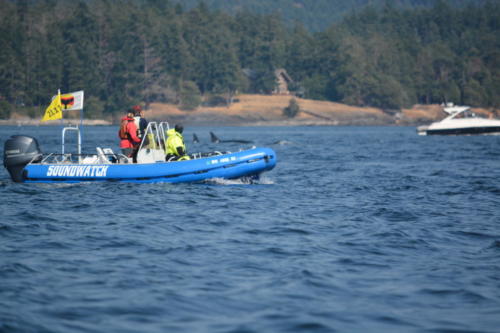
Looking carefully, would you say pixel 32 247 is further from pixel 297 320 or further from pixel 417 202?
pixel 417 202

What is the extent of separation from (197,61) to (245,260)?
118401mm

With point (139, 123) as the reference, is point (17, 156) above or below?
below

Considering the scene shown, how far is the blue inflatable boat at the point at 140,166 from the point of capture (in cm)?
1925

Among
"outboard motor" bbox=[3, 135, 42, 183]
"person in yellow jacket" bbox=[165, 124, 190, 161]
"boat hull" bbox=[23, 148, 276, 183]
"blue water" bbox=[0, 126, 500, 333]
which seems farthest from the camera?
"outboard motor" bbox=[3, 135, 42, 183]

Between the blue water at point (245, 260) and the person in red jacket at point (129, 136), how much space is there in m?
1.53

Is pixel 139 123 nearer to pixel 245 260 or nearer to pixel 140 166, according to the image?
pixel 140 166

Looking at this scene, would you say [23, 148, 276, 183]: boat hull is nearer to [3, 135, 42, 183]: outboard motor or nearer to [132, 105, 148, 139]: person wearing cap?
[3, 135, 42, 183]: outboard motor

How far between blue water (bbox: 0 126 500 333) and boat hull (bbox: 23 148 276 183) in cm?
42

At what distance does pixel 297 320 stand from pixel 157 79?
380 feet

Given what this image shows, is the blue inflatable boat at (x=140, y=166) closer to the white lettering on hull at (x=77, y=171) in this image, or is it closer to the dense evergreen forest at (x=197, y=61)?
the white lettering on hull at (x=77, y=171)

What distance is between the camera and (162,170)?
1914 centimetres

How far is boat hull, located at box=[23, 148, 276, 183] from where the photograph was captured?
1920 centimetres

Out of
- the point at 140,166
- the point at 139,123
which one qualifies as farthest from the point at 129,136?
the point at 140,166

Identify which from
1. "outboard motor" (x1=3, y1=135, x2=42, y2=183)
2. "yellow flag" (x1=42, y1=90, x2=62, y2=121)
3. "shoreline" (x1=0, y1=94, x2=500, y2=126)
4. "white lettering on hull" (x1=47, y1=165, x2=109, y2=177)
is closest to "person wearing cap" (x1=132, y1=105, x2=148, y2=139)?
"white lettering on hull" (x1=47, y1=165, x2=109, y2=177)
